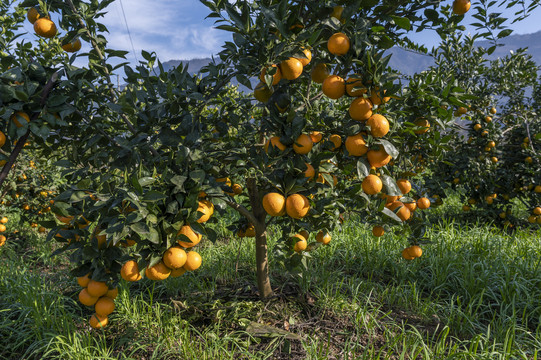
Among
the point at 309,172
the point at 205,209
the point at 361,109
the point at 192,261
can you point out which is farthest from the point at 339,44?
the point at 192,261

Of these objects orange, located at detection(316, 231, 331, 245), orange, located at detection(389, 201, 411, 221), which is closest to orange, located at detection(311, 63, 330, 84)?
orange, located at detection(389, 201, 411, 221)

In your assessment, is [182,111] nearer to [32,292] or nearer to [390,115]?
[390,115]

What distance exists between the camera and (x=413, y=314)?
2451 mm

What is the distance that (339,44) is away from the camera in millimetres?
1268

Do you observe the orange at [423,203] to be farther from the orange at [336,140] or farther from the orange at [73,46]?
the orange at [73,46]

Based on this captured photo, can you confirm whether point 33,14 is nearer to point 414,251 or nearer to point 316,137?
point 316,137

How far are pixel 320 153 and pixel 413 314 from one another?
65.5 inches

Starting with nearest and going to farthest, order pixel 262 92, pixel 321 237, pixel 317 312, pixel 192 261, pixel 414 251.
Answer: pixel 192 261
pixel 262 92
pixel 321 237
pixel 414 251
pixel 317 312

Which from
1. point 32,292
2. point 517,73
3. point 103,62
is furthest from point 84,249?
point 517,73

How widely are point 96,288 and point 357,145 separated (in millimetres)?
1221

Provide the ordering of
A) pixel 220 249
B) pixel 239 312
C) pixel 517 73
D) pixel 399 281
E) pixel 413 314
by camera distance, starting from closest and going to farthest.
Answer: pixel 239 312 → pixel 413 314 → pixel 399 281 → pixel 220 249 → pixel 517 73

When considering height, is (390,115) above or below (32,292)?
above

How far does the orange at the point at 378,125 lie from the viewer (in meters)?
1.23

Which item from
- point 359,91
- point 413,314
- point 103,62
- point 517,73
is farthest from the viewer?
point 517,73
